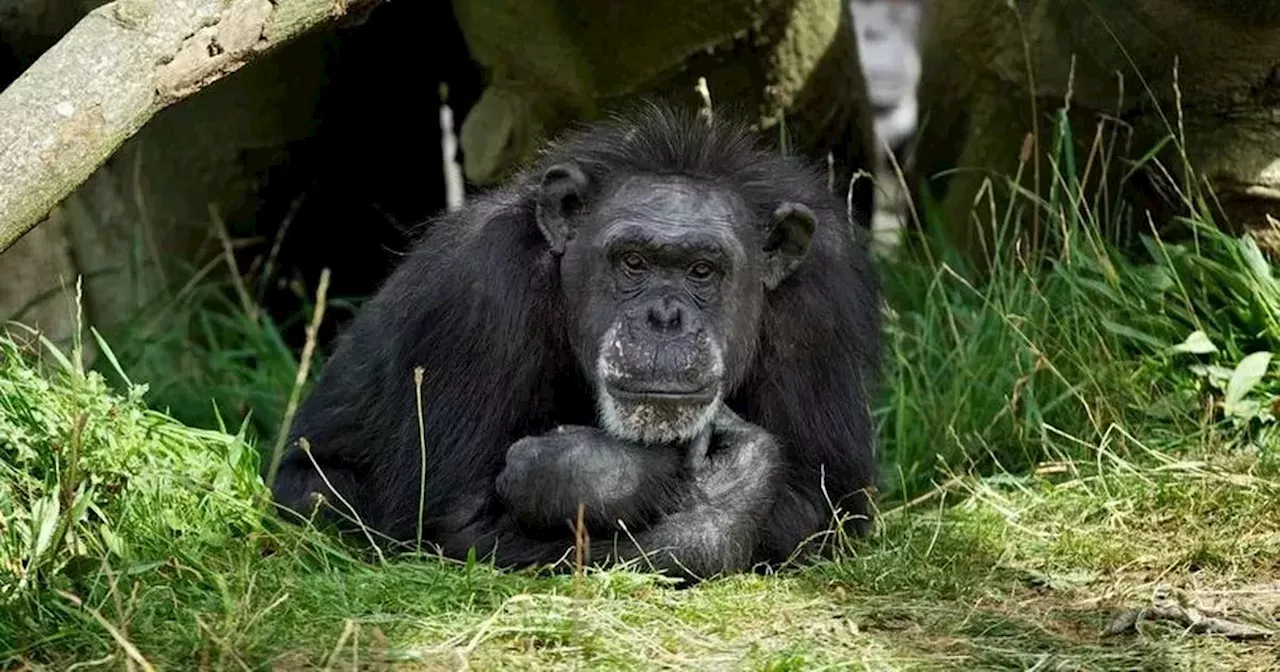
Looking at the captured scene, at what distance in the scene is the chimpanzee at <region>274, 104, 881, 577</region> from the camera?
5.89 m

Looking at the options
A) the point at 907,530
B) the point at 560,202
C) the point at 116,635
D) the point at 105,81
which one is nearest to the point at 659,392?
the point at 560,202

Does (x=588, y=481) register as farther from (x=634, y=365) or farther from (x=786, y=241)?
(x=786, y=241)

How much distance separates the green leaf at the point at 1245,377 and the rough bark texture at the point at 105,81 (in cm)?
372

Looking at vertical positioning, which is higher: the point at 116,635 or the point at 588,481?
the point at 116,635

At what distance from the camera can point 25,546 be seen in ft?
17.6

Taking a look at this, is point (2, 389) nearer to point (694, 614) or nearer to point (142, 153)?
point (694, 614)

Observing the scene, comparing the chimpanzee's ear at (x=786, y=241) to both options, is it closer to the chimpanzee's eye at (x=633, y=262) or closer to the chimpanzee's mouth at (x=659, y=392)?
the chimpanzee's eye at (x=633, y=262)

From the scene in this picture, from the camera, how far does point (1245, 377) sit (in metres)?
6.96

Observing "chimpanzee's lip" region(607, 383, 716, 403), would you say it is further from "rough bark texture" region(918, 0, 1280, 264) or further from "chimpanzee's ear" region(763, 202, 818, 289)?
"rough bark texture" region(918, 0, 1280, 264)

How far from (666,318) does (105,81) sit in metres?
1.84

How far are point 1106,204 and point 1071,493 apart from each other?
161cm

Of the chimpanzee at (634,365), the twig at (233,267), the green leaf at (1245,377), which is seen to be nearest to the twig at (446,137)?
the twig at (233,267)

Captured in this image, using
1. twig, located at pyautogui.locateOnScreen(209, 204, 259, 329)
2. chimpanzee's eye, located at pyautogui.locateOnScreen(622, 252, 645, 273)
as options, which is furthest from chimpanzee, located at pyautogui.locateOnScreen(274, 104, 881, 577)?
twig, located at pyautogui.locateOnScreen(209, 204, 259, 329)

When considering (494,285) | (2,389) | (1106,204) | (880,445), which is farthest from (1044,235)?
(2,389)
